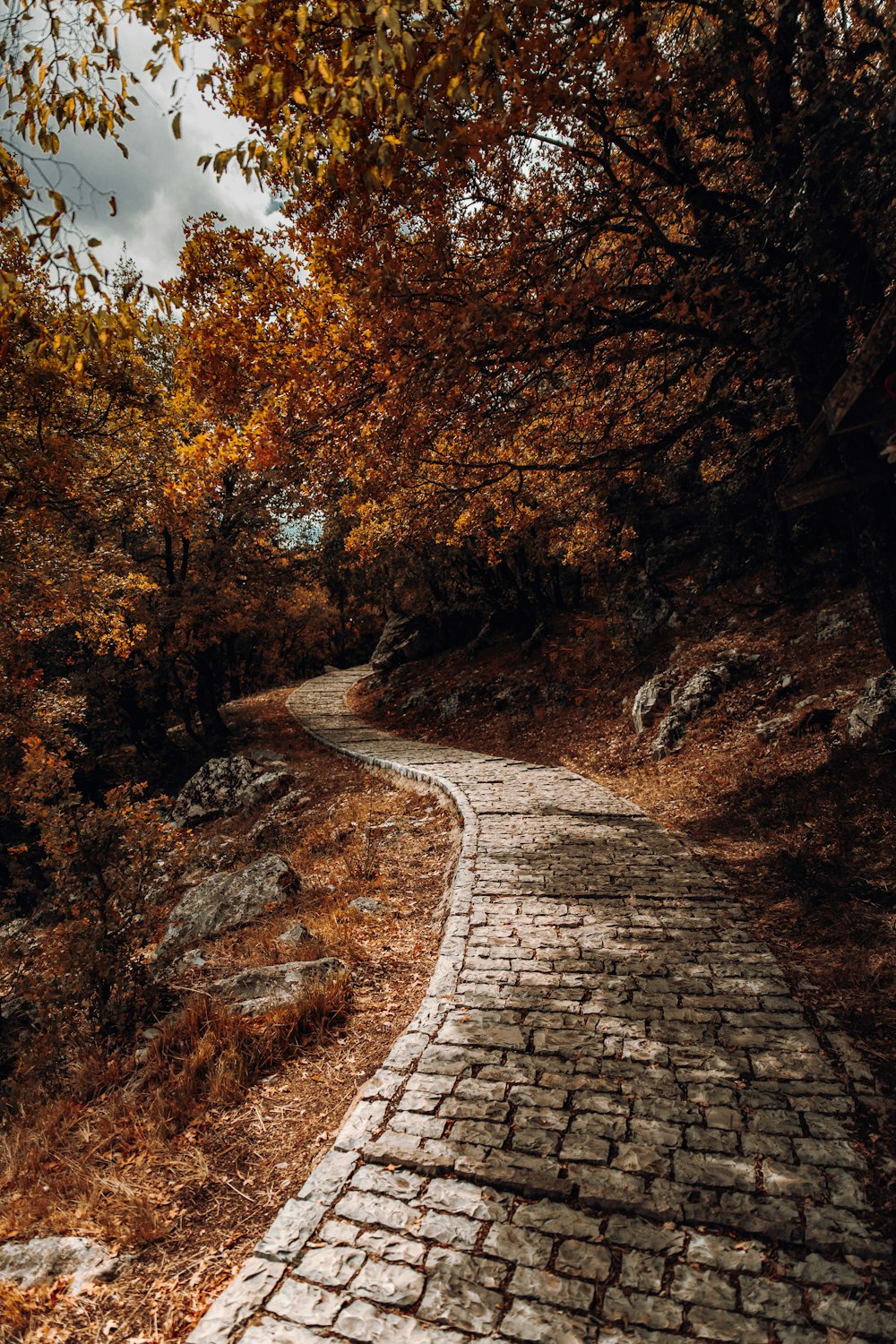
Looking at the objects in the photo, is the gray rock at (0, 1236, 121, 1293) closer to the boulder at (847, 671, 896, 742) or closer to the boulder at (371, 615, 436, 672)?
the boulder at (847, 671, 896, 742)

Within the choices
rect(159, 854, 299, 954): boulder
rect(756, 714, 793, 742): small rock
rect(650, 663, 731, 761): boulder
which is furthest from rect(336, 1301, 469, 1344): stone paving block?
rect(650, 663, 731, 761): boulder

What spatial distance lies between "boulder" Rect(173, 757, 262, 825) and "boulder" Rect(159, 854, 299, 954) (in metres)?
7.20

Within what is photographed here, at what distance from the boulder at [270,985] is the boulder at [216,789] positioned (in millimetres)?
10365

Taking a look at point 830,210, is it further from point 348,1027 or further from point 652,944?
point 348,1027

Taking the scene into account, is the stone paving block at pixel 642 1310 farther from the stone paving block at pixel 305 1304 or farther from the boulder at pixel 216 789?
the boulder at pixel 216 789

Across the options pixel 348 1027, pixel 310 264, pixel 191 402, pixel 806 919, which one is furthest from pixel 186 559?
pixel 806 919

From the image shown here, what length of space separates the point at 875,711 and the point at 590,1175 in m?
6.81

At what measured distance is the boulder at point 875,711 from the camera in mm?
7527

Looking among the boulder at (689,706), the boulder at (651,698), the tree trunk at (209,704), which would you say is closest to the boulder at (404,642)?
the tree trunk at (209,704)

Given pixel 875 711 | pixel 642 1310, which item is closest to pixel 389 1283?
pixel 642 1310

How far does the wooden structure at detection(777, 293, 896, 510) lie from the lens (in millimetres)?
4352

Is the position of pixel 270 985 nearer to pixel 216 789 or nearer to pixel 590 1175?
pixel 590 1175

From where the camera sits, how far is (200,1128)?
3816 mm

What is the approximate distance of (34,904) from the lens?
15.6 metres
